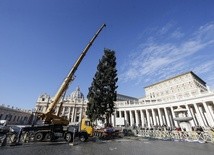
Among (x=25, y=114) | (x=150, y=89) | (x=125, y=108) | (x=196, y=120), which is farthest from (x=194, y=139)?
(x=25, y=114)

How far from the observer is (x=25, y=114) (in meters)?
85.8

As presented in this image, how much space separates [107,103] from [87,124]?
8509 millimetres

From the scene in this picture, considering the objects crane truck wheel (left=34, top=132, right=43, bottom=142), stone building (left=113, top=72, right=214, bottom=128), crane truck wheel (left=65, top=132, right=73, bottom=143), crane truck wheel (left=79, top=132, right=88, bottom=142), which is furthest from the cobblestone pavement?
stone building (left=113, top=72, right=214, bottom=128)

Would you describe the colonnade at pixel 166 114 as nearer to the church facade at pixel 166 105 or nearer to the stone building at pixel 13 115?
the church facade at pixel 166 105

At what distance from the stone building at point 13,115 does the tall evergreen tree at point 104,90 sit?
194ft

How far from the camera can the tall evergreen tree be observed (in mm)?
26031

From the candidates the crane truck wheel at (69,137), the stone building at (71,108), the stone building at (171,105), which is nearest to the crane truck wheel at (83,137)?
the crane truck wheel at (69,137)

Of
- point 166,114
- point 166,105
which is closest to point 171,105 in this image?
point 166,105

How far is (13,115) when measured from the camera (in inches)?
2990

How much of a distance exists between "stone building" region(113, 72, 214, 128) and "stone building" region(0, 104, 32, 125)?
5716cm

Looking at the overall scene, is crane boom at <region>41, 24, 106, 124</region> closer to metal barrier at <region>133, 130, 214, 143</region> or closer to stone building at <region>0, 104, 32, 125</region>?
metal barrier at <region>133, 130, 214, 143</region>

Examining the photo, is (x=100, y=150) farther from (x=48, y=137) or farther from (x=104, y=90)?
(x=104, y=90)

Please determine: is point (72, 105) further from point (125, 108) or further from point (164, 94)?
point (164, 94)

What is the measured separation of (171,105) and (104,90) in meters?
28.8
